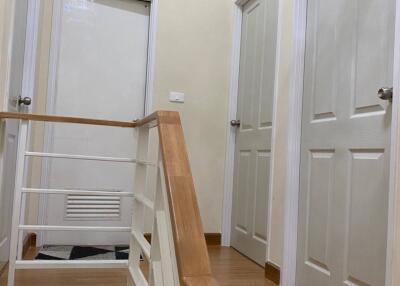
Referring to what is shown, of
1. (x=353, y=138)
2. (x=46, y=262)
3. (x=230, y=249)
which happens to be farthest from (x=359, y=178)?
(x=230, y=249)

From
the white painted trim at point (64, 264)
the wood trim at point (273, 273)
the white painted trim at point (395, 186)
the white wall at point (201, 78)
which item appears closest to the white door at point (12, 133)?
the white painted trim at point (64, 264)

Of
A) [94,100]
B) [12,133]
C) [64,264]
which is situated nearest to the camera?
[64,264]

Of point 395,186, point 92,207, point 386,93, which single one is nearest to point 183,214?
point 395,186

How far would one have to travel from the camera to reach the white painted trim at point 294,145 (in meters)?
2.29

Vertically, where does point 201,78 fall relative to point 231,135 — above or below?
above

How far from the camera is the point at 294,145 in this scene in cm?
233

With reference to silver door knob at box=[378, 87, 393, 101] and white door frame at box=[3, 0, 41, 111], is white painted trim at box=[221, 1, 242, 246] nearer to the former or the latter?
white door frame at box=[3, 0, 41, 111]

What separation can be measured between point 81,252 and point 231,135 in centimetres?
157

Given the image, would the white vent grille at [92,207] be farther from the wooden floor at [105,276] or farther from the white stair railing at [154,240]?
the white stair railing at [154,240]

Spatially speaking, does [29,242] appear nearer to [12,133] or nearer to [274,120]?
[12,133]

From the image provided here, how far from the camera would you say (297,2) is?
240 cm

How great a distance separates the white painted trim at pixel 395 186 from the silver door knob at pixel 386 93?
0.04 m

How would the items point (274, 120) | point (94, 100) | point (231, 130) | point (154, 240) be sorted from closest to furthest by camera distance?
point (154, 240) < point (274, 120) < point (94, 100) < point (231, 130)

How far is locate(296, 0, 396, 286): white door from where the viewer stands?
166 cm
